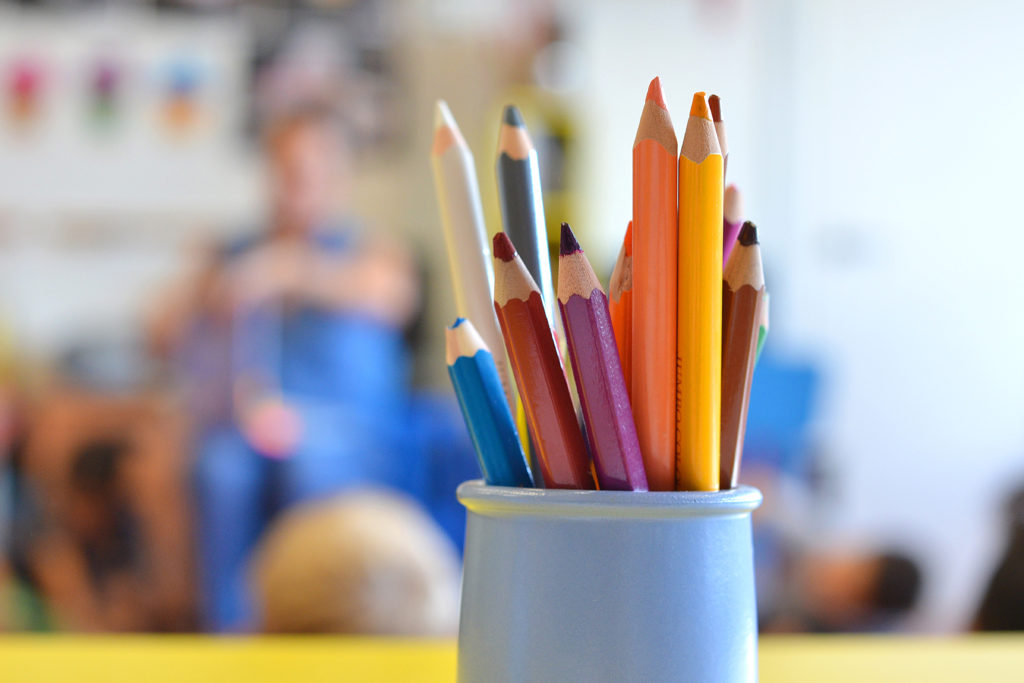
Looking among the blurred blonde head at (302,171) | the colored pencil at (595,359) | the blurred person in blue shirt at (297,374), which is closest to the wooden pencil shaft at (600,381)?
the colored pencil at (595,359)

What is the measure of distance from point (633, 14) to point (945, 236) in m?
0.78

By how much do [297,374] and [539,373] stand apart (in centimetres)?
132

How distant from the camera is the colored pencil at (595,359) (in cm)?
18

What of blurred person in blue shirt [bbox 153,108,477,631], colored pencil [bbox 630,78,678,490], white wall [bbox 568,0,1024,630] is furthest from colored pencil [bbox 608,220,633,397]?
white wall [bbox 568,0,1024,630]

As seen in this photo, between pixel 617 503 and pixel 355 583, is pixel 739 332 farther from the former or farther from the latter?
pixel 355 583

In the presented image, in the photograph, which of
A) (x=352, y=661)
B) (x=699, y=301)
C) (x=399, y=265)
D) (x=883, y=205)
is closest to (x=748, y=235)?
(x=699, y=301)

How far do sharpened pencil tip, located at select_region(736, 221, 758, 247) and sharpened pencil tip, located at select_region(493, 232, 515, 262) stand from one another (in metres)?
0.05

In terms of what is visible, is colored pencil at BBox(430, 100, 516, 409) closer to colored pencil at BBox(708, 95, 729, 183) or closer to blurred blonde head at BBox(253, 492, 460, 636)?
colored pencil at BBox(708, 95, 729, 183)

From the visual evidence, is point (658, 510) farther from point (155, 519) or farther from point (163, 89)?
point (163, 89)

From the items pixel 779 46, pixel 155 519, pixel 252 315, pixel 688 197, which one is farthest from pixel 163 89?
pixel 688 197

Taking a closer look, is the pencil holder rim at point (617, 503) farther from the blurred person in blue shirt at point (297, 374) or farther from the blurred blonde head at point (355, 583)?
the blurred person in blue shirt at point (297, 374)

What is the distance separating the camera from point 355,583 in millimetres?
529

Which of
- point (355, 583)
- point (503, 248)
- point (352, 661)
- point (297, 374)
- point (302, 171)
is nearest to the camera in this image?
point (503, 248)

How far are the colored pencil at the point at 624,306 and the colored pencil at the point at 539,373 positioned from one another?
16 millimetres
